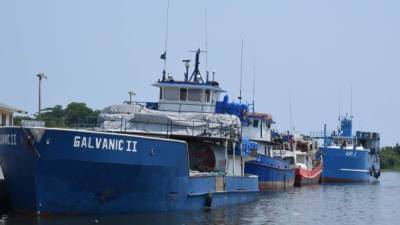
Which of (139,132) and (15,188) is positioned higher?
(139,132)

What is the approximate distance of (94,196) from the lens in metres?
27.5

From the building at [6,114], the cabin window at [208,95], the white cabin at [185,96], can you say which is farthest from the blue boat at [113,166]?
the building at [6,114]

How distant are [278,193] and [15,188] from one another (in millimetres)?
26034

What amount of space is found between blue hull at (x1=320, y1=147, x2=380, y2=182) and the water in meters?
19.5

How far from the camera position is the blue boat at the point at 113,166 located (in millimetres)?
26641

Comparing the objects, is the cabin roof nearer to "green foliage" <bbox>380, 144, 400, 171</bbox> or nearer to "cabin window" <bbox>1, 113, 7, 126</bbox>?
"cabin window" <bbox>1, 113, 7, 126</bbox>

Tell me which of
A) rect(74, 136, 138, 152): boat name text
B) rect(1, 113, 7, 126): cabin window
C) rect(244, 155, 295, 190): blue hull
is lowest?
rect(244, 155, 295, 190): blue hull

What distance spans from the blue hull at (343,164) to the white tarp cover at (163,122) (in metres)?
39.4

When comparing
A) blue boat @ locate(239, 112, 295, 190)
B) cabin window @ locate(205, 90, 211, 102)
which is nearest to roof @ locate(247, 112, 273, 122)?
blue boat @ locate(239, 112, 295, 190)

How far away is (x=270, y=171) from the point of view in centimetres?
5253

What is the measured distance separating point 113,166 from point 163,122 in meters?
6.25

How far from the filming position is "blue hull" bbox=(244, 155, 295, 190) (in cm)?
4991

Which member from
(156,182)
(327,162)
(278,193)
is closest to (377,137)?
(327,162)

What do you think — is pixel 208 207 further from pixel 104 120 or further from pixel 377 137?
pixel 377 137
